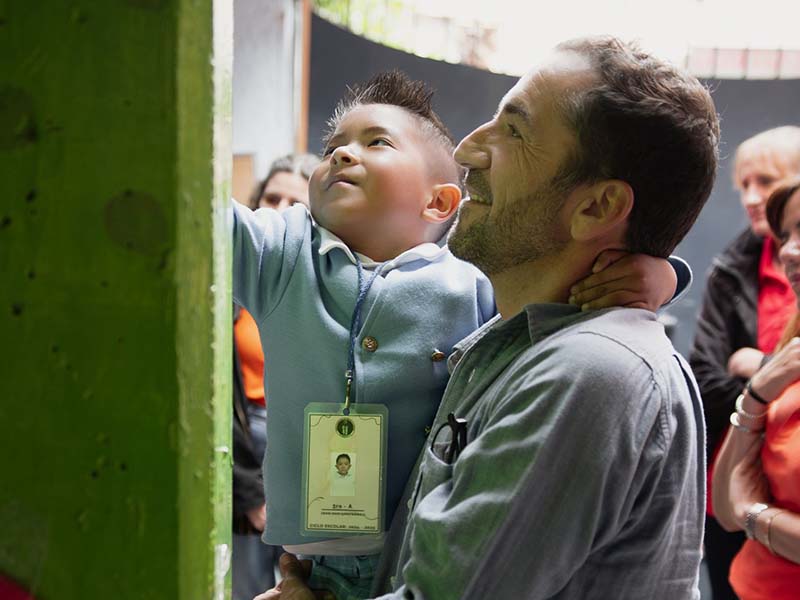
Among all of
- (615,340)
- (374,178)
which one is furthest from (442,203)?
(615,340)

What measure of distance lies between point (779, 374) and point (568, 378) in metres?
1.20

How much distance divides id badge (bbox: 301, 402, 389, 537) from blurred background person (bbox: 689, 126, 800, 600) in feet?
4.91

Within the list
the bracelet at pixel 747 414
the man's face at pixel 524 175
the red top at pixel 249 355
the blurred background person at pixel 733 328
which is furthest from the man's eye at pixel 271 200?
the man's face at pixel 524 175

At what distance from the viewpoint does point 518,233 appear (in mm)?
1152

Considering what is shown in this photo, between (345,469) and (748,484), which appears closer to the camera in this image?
(345,469)

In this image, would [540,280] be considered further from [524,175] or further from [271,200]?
[271,200]

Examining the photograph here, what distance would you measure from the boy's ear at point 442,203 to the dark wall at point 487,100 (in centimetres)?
162

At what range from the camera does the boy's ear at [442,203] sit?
1.51 meters

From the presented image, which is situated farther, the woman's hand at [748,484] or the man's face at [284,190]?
the man's face at [284,190]

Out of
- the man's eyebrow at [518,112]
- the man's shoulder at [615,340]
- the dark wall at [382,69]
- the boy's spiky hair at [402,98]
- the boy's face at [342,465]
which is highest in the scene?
the dark wall at [382,69]

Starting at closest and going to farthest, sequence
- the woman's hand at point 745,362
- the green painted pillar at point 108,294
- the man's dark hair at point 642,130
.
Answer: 1. the green painted pillar at point 108,294
2. the man's dark hair at point 642,130
3. the woman's hand at point 745,362

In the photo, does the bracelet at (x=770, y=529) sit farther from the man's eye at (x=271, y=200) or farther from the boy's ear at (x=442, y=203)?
the man's eye at (x=271, y=200)

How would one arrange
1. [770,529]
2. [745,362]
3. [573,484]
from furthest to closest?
[745,362] < [770,529] < [573,484]

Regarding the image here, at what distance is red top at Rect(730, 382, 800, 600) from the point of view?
1.83 metres
